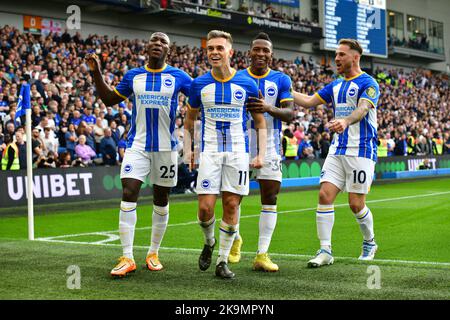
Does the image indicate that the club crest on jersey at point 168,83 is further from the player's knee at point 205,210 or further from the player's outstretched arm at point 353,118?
the player's outstretched arm at point 353,118

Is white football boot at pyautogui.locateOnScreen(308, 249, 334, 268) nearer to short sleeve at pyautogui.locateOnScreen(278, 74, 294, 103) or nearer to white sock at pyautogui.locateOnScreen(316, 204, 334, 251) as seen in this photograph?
white sock at pyautogui.locateOnScreen(316, 204, 334, 251)

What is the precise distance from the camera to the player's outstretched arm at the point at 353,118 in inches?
259

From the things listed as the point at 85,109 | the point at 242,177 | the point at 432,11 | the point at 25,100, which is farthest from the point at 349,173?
the point at 432,11

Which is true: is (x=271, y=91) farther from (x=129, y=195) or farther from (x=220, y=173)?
(x=129, y=195)

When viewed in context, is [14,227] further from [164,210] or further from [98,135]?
[98,135]

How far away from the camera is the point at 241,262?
745cm

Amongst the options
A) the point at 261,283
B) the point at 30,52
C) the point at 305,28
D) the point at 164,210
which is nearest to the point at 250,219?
the point at 164,210

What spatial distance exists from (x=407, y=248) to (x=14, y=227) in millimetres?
6878

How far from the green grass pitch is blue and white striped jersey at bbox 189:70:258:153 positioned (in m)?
1.30

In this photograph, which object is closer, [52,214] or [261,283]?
[261,283]

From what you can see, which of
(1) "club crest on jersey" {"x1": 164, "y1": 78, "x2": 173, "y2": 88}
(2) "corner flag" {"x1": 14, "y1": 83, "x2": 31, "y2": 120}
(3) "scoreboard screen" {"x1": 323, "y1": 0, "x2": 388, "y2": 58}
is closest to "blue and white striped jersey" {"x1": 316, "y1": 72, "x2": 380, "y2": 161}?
(1) "club crest on jersey" {"x1": 164, "y1": 78, "x2": 173, "y2": 88}

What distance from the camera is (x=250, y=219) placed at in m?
12.9

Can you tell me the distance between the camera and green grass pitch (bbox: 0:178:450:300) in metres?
5.63

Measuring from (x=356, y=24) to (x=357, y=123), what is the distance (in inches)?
1101
